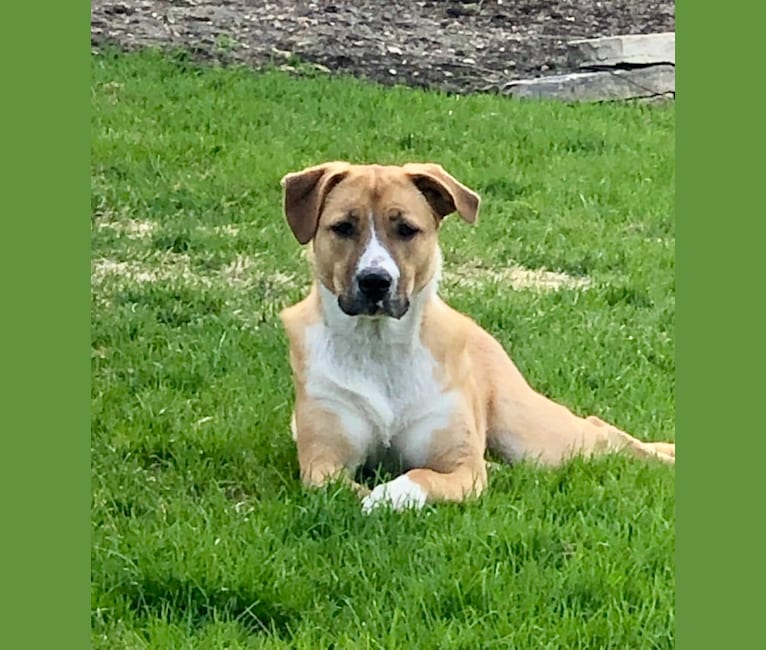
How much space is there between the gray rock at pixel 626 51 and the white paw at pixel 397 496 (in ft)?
30.4

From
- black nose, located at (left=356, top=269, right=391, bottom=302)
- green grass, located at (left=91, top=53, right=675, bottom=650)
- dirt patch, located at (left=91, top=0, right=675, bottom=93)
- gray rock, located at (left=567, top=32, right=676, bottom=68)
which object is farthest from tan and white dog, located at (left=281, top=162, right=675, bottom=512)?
gray rock, located at (left=567, top=32, right=676, bottom=68)

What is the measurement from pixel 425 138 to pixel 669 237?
2.45 metres

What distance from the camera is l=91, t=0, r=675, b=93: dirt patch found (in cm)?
1380

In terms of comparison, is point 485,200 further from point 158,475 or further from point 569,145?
point 158,475

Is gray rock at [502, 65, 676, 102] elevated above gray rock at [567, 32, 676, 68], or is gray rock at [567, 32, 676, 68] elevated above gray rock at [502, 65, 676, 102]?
gray rock at [567, 32, 676, 68]

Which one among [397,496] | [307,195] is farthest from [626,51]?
[397,496]

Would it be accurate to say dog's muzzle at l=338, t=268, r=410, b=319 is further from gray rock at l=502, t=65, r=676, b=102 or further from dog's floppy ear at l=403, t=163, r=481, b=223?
gray rock at l=502, t=65, r=676, b=102

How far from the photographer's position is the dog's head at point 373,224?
17.7 ft

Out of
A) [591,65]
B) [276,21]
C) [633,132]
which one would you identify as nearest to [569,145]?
[633,132]

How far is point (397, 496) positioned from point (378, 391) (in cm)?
59

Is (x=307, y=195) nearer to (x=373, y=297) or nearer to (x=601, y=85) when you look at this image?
(x=373, y=297)

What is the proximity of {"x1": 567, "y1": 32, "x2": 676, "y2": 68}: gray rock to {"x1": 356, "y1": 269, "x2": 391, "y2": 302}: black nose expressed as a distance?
29.5 feet

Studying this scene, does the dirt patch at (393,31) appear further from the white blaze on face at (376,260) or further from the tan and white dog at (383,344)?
the white blaze on face at (376,260)

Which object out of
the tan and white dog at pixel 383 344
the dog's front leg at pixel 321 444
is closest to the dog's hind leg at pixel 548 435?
the tan and white dog at pixel 383 344
